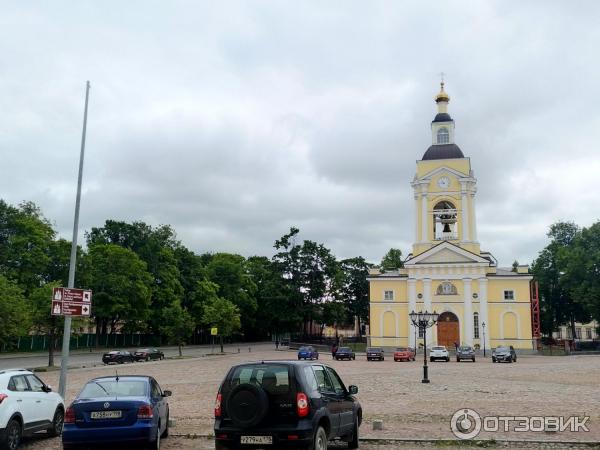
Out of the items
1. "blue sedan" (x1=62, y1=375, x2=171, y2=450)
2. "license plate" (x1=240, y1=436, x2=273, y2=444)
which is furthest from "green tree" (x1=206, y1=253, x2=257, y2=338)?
"license plate" (x1=240, y1=436, x2=273, y2=444)

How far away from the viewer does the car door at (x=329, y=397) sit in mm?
10250

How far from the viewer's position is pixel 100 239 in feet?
261

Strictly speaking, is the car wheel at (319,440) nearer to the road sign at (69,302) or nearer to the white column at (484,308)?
the road sign at (69,302)

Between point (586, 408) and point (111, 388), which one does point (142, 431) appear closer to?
point (111, 388)

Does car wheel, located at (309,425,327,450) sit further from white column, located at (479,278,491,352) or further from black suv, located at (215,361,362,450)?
white column, located at (479,278,491,352)

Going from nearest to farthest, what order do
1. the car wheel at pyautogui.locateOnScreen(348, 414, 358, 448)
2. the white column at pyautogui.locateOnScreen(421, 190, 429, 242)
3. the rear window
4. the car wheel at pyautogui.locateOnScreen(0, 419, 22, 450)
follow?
the rear window, the car wheel at pyautogui.locateOnScreen(0, 419, 22, 450), the car wheel at pyautogui.locateOnScreen(348, 414, 358, 448), the white column at pyautogui.locateOnScreen(421, 190, 429, 242)

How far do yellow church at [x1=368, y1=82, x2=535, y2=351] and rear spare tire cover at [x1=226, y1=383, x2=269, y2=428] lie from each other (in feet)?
Answer: 191

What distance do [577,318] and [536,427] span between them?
247ft

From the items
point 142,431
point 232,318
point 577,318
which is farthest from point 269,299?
point 142,431

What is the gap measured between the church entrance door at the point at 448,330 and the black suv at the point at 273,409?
58.8 metres

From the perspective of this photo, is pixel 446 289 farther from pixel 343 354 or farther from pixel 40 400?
pixel 40 400

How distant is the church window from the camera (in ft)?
220

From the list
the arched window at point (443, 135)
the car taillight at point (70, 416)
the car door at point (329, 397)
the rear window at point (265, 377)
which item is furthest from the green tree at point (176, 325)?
the rear window at point (265, 377)

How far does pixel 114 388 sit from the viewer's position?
11.9 m
